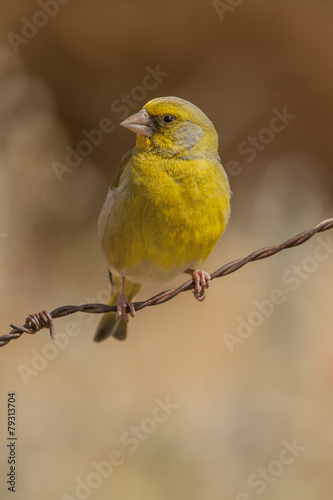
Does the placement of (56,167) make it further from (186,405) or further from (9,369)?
(186,405)

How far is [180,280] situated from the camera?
8656 millimetres

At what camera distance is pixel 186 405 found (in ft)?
24.1

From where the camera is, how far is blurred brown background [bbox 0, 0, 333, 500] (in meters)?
6.14

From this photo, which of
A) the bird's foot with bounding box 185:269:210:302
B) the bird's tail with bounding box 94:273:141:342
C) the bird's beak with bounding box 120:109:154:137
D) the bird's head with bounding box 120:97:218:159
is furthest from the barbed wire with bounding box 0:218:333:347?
the bird's tail with bounding box 94:273:141:342

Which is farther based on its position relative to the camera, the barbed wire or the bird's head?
the bird's head

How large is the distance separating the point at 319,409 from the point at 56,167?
4.60 m

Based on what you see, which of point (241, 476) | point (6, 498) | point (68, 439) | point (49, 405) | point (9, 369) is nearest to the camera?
point (6, 498)

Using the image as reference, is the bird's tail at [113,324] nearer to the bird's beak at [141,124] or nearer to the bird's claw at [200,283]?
the bird's claw at [200,283]

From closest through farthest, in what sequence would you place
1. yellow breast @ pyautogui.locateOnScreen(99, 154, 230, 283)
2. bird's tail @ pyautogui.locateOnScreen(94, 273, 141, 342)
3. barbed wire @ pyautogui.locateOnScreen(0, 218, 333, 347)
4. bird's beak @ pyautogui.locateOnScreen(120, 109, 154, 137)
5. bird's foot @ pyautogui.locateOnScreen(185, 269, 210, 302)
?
barbed wire @ pyautogui.locateOnScreen(0, 218, 333, 347) < yellow breast @ pyautogui.locateOnScreen(99, 154, 230, 283) < bird's beak @ pyautogui.locateOnScreen(120, 109, 154, 137) < bird's foot @ pyautogui.locateOnScreen(185, 269, 210, 302) < bird's tail @ pyautogui.locateOnScreen(94, 273, 141, 342)

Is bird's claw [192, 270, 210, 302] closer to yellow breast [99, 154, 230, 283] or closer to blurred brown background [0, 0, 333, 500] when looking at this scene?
yellow breast [99, 154, 230, 283]

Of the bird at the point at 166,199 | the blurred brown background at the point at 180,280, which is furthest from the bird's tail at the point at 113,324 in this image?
the blurred brown background at the point at 180,280

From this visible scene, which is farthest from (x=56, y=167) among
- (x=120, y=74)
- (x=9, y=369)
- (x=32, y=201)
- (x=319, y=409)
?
(x=319, y=409)

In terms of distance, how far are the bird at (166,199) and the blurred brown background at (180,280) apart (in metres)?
2.68

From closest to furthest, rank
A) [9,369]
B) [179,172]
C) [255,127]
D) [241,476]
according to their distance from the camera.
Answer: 1. [179,172]
2. [241,476]
3. [9,369]
4. [255,127]
